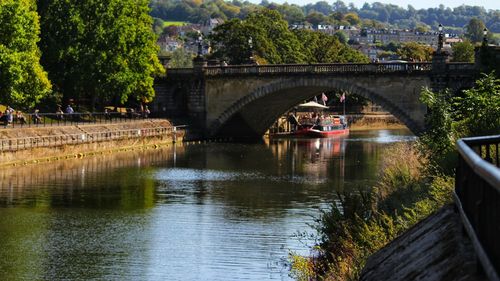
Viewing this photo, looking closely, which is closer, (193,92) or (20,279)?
(20,279)

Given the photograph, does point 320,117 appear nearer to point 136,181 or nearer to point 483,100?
A: point 136,181

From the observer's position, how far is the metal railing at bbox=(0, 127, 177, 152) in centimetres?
6062

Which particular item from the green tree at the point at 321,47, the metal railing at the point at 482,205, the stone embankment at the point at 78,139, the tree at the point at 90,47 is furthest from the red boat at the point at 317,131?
the metal railing at the point at 482,205

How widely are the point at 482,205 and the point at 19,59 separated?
61.8 meters

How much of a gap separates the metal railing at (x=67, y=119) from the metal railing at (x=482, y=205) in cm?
5561

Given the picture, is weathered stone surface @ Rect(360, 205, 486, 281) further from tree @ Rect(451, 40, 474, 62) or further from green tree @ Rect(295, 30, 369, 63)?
tree @ Rect(451, 40, 474, 62)

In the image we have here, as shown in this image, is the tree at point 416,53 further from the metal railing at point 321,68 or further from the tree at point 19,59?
the tree at point 19,59

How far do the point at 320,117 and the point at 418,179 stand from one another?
80398 millimetres

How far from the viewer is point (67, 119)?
79.9 m

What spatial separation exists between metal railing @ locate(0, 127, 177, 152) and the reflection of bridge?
8.64 metres

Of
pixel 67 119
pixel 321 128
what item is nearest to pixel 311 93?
pixel 321 128

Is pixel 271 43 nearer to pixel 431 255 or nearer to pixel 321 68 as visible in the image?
pixel 321 68

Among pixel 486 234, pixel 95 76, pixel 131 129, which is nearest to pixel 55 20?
pixel 95 76

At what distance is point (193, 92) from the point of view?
318 ft
